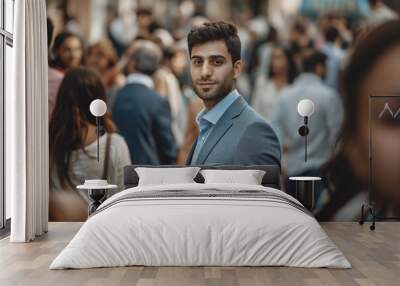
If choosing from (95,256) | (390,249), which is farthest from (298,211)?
(95,256)

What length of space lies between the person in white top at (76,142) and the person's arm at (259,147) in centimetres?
164

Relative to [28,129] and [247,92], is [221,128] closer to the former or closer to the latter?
[247,92]

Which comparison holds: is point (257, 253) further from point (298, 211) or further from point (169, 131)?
point (169, 131)

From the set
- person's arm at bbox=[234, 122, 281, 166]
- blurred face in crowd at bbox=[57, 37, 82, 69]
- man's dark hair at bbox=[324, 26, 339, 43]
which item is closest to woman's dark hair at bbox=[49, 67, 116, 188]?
blurred face in crowd at bbox=[57, 37, 82, 69]

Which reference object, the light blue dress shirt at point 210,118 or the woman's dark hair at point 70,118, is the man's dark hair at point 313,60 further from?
the woman's dark hair at point 70,118

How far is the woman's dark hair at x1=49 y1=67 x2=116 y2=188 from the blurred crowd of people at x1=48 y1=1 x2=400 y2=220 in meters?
0.01

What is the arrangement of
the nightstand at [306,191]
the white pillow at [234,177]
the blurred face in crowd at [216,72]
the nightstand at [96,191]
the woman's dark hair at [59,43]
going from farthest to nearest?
the woman's dark hair at [59,43] < the blurred face in crowd at [216,72] < the nightstand at [306,191] < the nightstand at [96,191] < the white pillow at [234,177]

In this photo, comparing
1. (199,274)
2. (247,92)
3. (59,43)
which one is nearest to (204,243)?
(199,274)

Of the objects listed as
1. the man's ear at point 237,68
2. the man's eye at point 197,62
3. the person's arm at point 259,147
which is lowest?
the person's arm at point 259,147

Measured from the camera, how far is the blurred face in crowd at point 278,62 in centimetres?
786

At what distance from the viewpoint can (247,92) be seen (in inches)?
308

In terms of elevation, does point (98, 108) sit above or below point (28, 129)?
above

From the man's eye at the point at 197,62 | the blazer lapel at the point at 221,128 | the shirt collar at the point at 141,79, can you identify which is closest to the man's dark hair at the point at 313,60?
the blazer lapel at the point at 221,128

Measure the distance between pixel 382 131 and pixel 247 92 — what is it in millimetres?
1860
